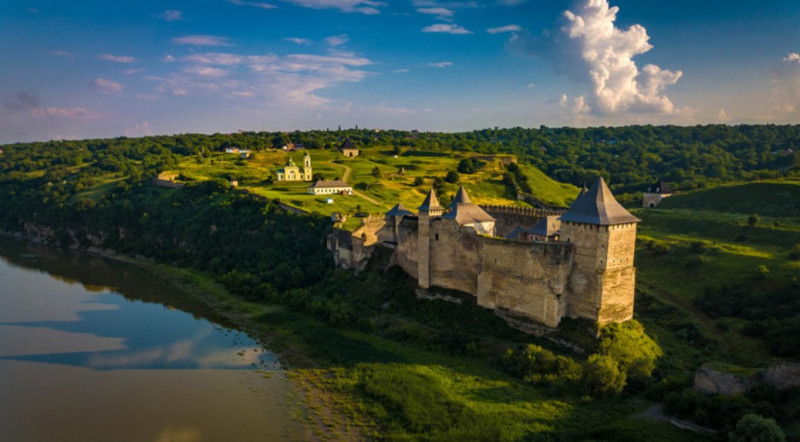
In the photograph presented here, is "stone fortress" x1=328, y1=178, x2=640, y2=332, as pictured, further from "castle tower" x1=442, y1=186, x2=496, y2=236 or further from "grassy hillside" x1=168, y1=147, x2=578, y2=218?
"grassy hillside" x1=168, y1=147, x2=578, y2=218

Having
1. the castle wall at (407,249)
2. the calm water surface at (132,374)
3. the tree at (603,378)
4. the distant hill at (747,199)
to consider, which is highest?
the distant hill at (747,199)

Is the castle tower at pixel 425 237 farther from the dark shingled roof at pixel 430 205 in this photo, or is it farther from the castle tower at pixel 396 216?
the castle tower at pixel 396 216

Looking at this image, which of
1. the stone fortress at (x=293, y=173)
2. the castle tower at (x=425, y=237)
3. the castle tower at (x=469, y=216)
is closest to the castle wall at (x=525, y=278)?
the castle tower at (x=469, y=216)

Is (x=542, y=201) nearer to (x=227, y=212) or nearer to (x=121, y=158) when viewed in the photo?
(x=227, y=212)

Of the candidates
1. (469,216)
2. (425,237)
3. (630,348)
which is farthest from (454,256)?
(630,348)

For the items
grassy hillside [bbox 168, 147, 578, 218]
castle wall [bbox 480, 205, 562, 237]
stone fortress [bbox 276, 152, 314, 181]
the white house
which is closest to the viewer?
castle wall [bbox 480, 205, 562, 237]

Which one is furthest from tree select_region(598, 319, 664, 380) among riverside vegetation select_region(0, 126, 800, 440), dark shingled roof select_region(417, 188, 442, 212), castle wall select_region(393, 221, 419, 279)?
castle wall select_region(393, 221, 419, 279)

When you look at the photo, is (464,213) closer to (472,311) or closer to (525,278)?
(472,311)
